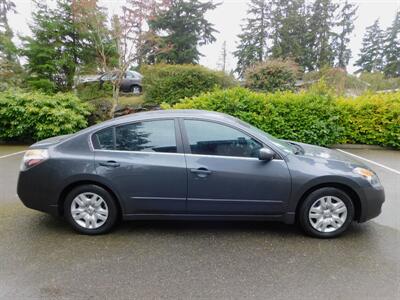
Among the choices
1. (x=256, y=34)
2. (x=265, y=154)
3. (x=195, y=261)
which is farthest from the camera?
(x=256, y=34)

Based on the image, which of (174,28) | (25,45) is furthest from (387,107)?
(174,28)

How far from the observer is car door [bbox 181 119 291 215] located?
123 inches

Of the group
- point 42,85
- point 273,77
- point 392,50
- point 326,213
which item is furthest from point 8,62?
point 392,50

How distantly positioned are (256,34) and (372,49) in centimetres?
2241

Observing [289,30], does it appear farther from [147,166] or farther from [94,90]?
[147,166]

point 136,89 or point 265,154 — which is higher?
point 136,89

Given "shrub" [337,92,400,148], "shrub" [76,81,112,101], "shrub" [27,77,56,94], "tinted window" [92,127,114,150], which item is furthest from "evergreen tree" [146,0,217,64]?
"tinted window" [92,127,114,150]

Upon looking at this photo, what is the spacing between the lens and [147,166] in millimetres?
3145

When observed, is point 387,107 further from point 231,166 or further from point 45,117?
point 45,117

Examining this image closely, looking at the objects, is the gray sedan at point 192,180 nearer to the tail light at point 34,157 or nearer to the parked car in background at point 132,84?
the tail light at point 34,157

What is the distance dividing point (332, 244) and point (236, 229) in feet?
3.45

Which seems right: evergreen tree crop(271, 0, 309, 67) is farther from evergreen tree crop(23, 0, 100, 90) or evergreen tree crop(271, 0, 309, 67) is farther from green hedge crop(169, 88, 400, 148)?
green hedge crop(169, 88, 400, 148)

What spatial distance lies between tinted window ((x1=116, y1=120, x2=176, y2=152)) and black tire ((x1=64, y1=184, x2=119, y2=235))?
0.53 metres

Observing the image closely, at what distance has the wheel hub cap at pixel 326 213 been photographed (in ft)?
10.4
